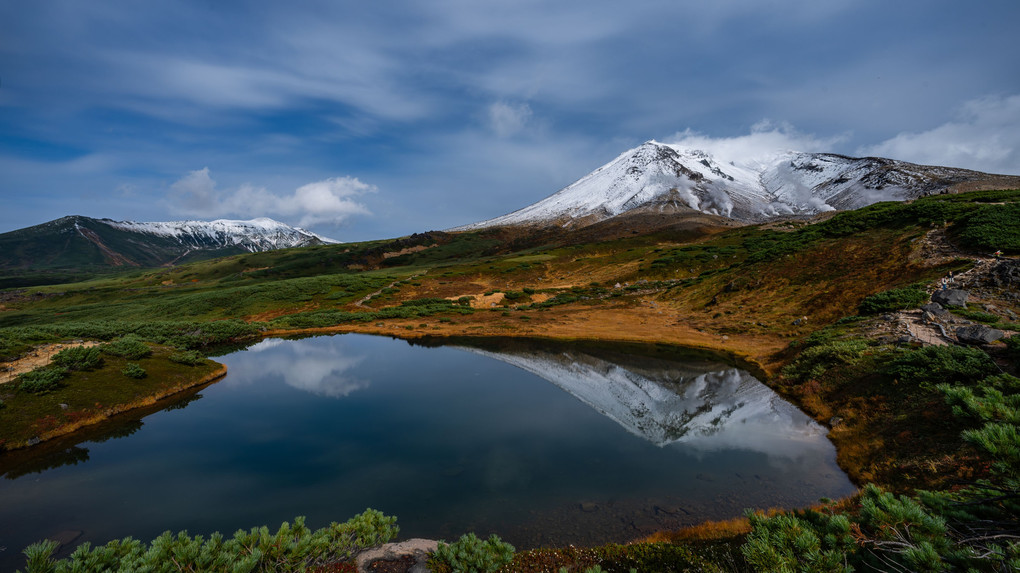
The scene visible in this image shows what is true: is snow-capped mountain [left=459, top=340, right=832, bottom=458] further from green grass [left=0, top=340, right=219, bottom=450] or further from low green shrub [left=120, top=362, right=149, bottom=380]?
low green shrub [left=120, top=362, right=149, bottom=380]

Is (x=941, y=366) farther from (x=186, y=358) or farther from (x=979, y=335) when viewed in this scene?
(x=186, y=358)

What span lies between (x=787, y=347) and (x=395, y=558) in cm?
2788

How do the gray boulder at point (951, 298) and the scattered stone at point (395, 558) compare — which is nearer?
the scattered stone at point (395, 558)

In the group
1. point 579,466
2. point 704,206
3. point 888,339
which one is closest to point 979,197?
point 888,339

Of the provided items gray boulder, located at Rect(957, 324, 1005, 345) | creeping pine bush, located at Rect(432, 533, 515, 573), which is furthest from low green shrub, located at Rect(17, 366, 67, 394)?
gray boulder, located at Rect(957, 324, 1005, 345)

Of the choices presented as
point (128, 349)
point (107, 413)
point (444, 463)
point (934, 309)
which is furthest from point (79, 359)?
point (934, 309)

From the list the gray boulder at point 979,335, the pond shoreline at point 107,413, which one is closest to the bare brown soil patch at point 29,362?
the pond shoreline at point 107,413

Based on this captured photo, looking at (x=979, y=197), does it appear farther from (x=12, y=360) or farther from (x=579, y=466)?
(x=12, y=360)

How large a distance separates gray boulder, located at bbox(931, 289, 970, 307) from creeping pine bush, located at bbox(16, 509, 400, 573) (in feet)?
96.4

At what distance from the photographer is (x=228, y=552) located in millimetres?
6207

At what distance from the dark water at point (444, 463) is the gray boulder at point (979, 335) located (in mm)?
7191

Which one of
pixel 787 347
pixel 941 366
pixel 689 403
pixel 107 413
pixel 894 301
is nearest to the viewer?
pixel 941 366

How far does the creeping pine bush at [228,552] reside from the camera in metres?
5.29

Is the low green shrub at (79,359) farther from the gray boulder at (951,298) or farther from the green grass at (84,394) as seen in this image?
the gray boulder at (951,298)
